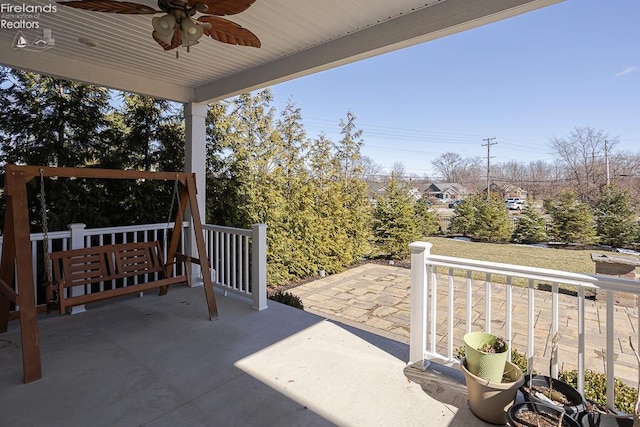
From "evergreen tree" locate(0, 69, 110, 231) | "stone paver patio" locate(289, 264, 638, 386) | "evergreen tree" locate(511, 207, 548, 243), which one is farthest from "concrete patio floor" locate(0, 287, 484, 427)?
"evergreen tree" locate(511, 207, 548, 243)

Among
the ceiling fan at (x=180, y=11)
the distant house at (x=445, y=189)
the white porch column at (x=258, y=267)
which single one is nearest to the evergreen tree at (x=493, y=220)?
the distant house at (x=445, y=189)

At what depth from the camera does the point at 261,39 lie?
287cm

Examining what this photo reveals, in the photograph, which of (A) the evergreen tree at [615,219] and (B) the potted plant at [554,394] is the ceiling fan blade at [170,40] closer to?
(B) the potted plant at [554,394]

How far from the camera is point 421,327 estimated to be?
236 cm

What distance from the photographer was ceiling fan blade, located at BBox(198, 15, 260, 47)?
2.05 metres

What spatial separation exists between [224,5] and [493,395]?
2.68 meters

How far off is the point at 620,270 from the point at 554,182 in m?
11.6

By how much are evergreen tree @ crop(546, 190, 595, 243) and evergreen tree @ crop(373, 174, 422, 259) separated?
5.65 meters

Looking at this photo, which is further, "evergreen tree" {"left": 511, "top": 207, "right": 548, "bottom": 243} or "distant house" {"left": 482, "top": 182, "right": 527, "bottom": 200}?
"distant house" {"left": 482, "top": 182, "right": 527, "bottom": 200}

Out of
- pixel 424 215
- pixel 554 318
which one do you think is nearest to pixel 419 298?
pixel 554 318

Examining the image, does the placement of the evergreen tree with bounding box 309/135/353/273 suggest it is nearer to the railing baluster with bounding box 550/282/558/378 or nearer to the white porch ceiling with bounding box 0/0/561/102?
the white porch ceiling with bounding box 0/0/561/102

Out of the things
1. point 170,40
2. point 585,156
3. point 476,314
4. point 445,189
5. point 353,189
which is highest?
point 585,156

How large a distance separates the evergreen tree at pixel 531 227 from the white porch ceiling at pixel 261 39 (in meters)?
10.6

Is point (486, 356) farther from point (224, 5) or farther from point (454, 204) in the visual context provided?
point (454, 204)
